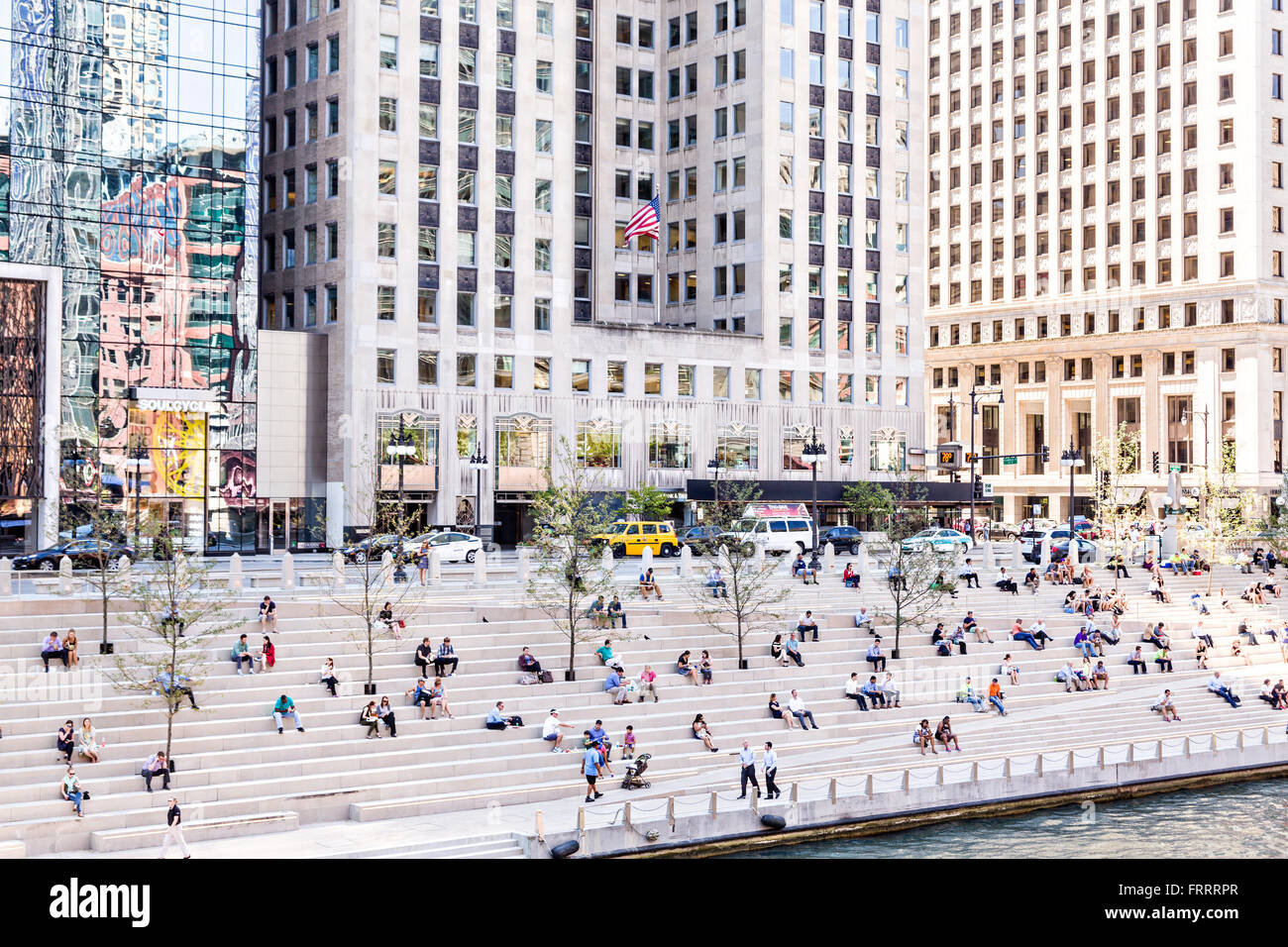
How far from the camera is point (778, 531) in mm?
62750

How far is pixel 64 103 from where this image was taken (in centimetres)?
6650

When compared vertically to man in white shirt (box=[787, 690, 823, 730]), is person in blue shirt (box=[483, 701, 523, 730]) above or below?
above

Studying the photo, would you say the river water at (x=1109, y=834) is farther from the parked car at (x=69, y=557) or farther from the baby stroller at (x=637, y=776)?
the parked car at (x=69, y=557)

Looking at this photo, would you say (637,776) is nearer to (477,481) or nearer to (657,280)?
(477,481)

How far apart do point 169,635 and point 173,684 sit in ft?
9.88

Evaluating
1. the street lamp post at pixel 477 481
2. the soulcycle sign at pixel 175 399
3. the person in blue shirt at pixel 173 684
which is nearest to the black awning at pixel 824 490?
the street lamp post at pixel 477 481

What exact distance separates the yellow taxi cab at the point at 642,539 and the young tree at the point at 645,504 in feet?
22.9

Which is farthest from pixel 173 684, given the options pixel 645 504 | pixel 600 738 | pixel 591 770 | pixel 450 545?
pixel 645 504

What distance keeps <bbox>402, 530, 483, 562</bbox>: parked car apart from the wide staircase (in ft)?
35.9

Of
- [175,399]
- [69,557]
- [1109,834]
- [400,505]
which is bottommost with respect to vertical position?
[1109,834]

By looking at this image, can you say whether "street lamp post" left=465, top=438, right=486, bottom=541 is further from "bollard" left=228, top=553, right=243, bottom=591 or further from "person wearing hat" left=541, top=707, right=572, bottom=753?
"person wearing hat" left=541, top=707, right=572, bottom=753

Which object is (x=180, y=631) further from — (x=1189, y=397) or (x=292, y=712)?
(x=1189, y=397)

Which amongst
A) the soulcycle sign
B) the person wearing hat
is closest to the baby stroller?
the person wearing hat

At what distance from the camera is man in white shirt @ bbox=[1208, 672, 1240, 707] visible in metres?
44.6
